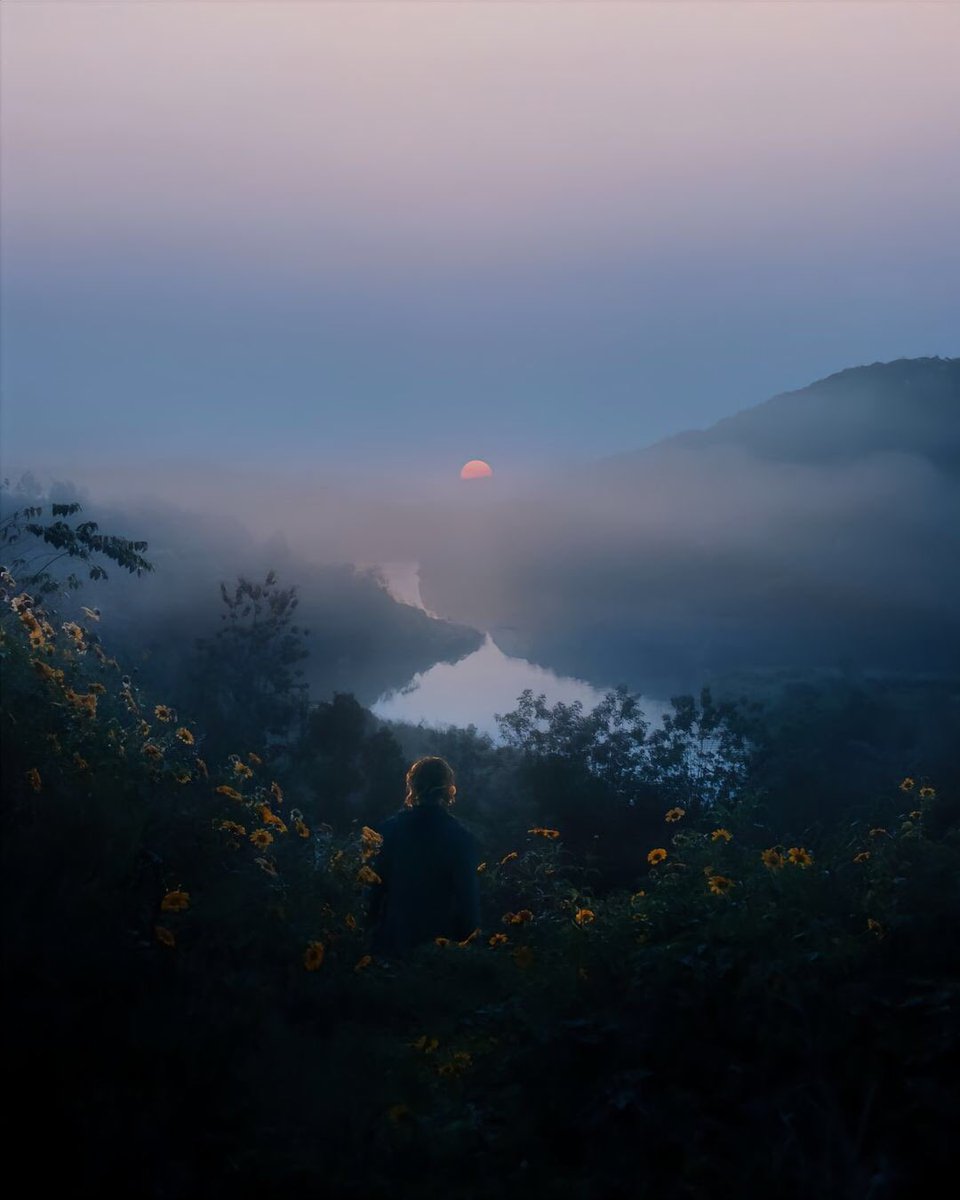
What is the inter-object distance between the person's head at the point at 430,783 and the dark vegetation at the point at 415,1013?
1.28 feet

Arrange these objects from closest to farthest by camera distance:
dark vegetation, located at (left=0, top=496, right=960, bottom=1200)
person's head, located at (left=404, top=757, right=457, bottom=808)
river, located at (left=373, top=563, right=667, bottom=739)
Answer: dark vegetation, located at (left=0, top=496, right=960, bottom=1200) → person's head, located at (left=404, top=757, right=457, bottom=808) → river, located at (left=373, top=563, right=667, bottom=739)

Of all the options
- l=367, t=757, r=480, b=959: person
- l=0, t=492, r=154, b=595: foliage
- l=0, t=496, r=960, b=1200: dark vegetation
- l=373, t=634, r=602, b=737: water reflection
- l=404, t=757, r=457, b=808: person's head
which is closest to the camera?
l=0, t=496, r=960, b=1200: dark vegetation

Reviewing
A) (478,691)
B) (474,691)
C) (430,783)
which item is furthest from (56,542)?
(474,691)

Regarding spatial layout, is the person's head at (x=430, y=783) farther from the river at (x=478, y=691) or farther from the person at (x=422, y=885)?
the river at (x=478, y=691)

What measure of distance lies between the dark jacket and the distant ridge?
118324 millimetres

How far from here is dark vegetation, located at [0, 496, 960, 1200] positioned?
2756mm

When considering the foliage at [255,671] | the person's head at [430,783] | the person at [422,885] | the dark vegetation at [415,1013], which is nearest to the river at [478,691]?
the foliage at [255,671]

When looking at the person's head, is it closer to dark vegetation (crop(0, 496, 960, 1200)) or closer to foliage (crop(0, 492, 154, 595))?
dark vegetation (crop(0, 496, 960, 1200))

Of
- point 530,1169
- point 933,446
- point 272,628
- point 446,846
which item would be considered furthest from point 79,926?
point 933,446

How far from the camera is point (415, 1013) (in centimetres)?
391

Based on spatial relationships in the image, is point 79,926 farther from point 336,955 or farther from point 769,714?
point 769,714

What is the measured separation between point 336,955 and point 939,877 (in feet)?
7.52

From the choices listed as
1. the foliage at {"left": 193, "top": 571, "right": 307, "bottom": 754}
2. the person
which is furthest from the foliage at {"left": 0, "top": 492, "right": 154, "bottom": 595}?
the foliage at {"left": 193, "top": 571, "right": 307, "bottom": 754}

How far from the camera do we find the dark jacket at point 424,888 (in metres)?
4.95
